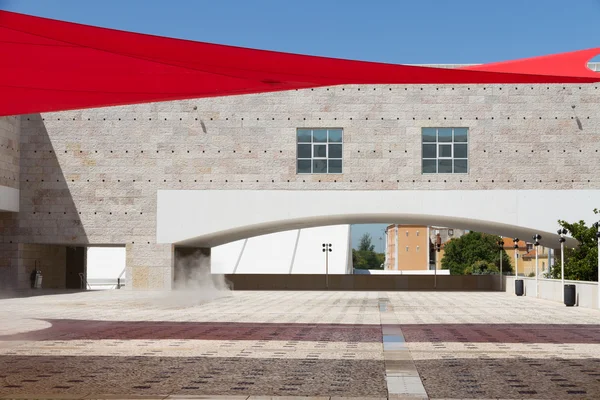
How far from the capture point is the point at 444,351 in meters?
13.8

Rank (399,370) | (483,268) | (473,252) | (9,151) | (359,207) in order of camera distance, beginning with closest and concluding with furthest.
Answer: (399,370) < (9,151) < (359,207) < (483,268) < (473,252)

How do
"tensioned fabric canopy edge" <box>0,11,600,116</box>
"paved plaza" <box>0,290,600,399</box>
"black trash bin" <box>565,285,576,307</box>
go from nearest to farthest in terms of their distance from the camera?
"paved plaza" <box>0,290,600,399</box>
"tensioned fabric canopy edge" <box>0,11,600,116</box>
"black trash bin" <box>565,285,576,307</box>

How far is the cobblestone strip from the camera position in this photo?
9398 millimetres

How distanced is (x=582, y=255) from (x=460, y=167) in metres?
7.24

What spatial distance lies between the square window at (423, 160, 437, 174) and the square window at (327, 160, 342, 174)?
4.25m

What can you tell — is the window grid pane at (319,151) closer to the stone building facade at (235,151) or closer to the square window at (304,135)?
the square window at (304,135)

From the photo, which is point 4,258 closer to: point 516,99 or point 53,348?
point 516,99

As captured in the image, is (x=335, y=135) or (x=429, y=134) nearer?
(x=429, y=134)

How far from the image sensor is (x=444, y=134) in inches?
1709

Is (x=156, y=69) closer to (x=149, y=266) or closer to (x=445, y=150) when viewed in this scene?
(x=149, y=266)

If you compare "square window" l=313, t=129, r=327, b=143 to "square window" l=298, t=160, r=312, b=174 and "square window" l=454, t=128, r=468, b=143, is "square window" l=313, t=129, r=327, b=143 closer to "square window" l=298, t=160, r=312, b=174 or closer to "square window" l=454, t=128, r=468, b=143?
"square window" l=298, t=160, r=312, b=174

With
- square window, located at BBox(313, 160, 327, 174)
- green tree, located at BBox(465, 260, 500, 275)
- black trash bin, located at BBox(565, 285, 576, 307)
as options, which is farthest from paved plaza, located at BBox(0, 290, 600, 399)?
green tree, located at BBox(465, 260, 500, 275)

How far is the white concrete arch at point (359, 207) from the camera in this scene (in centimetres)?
4275

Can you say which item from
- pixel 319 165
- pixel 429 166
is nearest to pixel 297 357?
pixel 319 165
